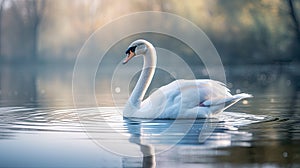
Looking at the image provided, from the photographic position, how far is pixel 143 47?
37.9 ft

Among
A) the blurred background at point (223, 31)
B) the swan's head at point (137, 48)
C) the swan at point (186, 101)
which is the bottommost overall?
the swan at point (186, 101)

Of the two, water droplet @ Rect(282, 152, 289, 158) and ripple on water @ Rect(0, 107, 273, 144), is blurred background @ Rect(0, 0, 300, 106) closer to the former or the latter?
ripple on water @ Rect(0, 107, 273, 144)

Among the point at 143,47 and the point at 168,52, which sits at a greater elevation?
the point at 168,52

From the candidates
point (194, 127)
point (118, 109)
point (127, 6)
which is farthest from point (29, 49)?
point (194, 127)

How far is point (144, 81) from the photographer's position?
37.0 feet

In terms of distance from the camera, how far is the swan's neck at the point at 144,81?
35.4 feet

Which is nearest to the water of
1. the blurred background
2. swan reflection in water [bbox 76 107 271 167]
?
swan reflection in water [bbox 76 107 271 167]

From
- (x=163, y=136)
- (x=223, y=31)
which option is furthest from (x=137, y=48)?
(x=223, y=31)

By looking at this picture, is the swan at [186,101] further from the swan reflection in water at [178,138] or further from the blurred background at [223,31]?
the blurred background at [223,31]

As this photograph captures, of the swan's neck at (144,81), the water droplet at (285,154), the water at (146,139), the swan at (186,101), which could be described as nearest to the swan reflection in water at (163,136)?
the water at (146,139)

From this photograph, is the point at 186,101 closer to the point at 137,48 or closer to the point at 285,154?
the point at 137,48

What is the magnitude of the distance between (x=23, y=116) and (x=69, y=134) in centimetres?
242

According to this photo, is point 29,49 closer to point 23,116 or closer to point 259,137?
point 23,116

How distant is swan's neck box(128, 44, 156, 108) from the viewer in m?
10.8
